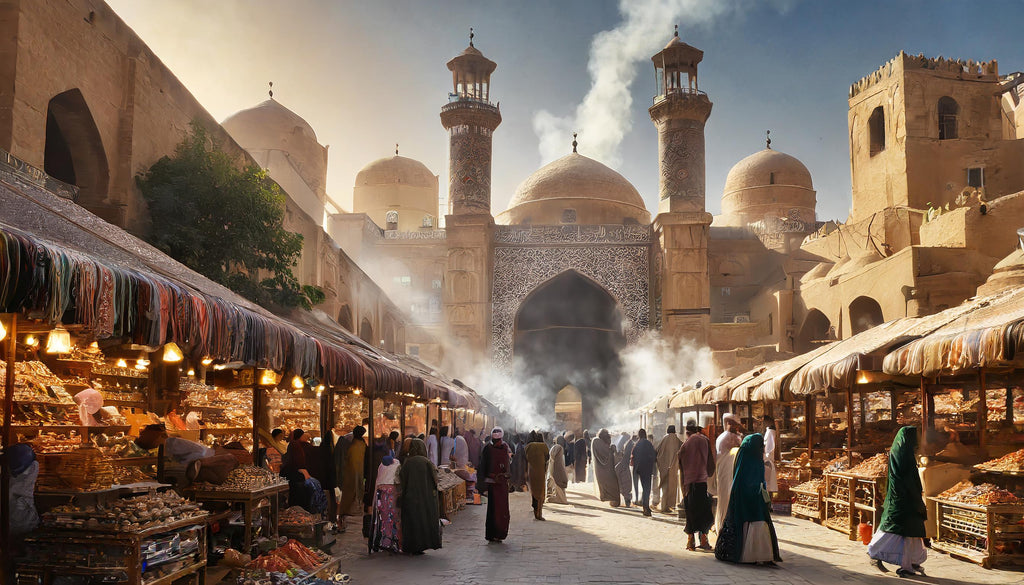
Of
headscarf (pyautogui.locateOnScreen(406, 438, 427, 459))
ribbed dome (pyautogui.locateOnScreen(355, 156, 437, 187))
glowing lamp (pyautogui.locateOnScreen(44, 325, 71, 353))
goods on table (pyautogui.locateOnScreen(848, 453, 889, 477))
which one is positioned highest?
ribbed dome (pyautogui.locateOnScreen(355, 156, 437, 187))

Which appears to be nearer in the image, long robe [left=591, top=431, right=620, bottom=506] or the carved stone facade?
long robe [left=591, top=431, right=620, bottom=506]

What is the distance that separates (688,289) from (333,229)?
13.6 m

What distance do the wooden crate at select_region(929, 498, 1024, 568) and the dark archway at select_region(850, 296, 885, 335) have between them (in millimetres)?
18665

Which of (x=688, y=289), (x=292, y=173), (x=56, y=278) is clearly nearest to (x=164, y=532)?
(x=56, y=278)

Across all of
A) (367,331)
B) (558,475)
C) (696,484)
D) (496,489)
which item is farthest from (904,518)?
(367,331)

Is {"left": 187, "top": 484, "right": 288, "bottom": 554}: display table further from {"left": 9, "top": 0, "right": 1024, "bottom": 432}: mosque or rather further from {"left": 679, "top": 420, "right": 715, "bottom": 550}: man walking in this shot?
{"left": 9, "top": 0, "right": 1024, "bottom": 432}: mosque

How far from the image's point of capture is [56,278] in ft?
12.0

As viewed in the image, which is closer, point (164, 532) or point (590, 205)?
point (164, 532)

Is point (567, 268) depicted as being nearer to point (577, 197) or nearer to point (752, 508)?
point (577, 197)

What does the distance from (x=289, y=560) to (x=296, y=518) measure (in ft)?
4.84

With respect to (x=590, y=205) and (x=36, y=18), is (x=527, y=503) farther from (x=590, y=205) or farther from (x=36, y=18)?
(x=590, y=205)

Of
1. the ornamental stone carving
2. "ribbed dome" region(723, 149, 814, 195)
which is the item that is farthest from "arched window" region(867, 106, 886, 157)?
the ornamental stone carving

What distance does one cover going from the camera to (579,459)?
62.6ft

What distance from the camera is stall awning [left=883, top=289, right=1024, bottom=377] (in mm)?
6127
